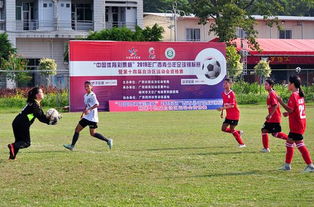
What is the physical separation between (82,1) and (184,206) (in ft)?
174

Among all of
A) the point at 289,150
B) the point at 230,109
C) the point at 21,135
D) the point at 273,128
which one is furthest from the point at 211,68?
the point at 289,150

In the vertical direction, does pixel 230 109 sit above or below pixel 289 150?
above

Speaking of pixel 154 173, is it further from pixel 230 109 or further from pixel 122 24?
pixel 122 24

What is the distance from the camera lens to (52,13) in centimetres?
5934

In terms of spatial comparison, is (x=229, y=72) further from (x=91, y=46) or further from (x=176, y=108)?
(x=91, y=46)

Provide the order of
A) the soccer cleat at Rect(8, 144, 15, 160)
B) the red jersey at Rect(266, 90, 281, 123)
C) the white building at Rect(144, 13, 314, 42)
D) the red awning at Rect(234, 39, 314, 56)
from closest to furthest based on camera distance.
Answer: the soccer cleat at Rect(8, 144, 15, 160) → the red jersey at Rect(266, 90, 281, 123) → the red awning at Rect(234, 39, 314, 56) → the white building at Rect(144, 13, 314, 42)

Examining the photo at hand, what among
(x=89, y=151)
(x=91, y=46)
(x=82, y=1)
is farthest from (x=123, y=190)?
(x=82, y=1)

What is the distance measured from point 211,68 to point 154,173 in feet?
84.2

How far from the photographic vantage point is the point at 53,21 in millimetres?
58938

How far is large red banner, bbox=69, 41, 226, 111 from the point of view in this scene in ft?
114

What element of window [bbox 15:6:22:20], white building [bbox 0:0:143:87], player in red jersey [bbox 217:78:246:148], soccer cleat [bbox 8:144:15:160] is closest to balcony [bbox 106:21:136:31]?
white building [bbox 0:0:143:87]

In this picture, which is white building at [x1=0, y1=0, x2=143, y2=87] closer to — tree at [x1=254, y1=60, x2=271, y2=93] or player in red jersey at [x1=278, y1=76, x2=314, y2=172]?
tree at [x1=254, y1=60, x2=271, y2=93]

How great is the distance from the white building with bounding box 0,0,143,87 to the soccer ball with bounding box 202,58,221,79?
74.3 feet

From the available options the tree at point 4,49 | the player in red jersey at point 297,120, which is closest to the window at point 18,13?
the tree at point 4,49
